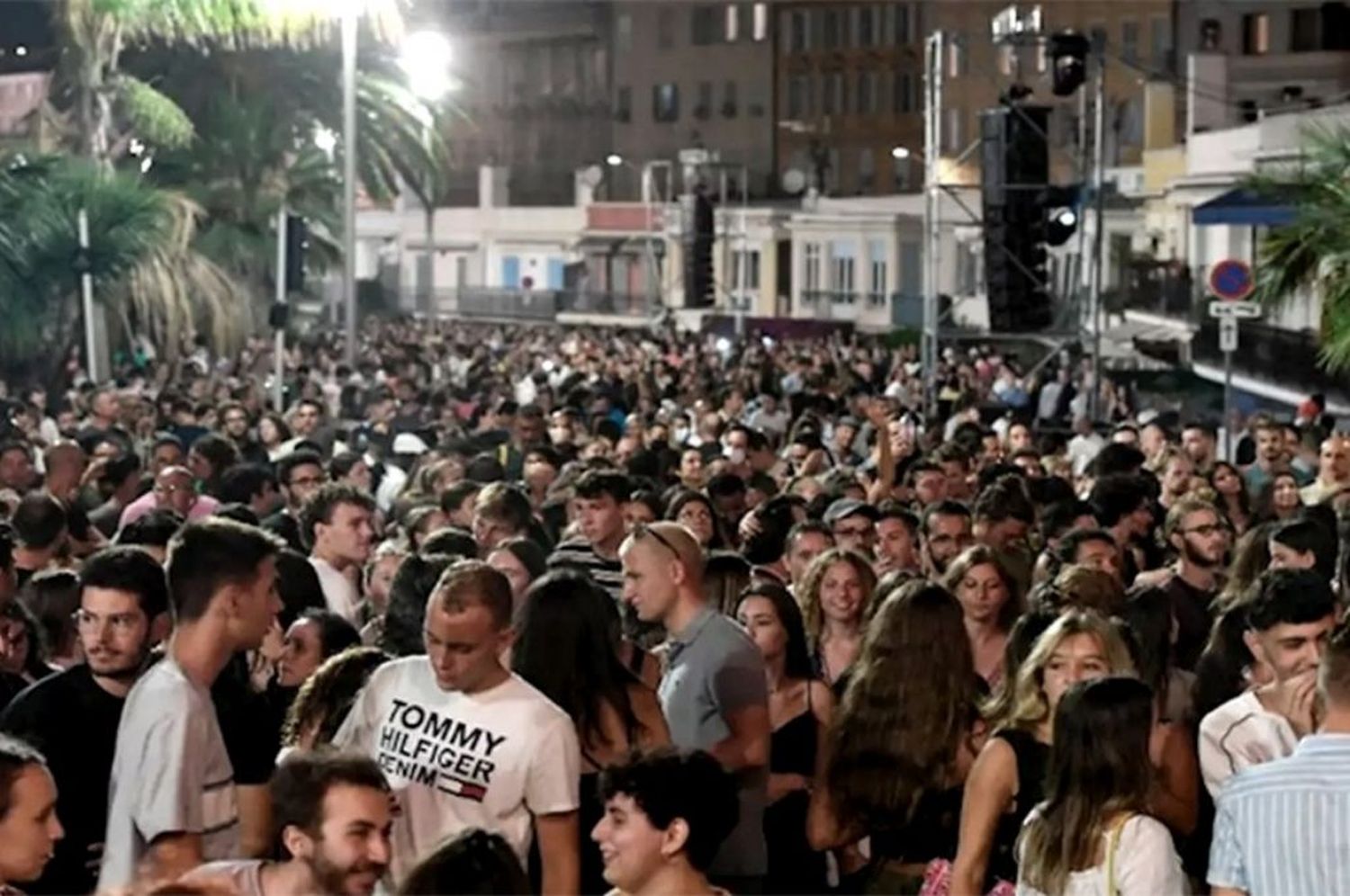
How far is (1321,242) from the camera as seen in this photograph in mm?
20219

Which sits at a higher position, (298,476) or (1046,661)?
(298,476)

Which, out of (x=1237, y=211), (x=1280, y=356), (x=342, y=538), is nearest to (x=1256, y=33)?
(x=1237, y=211)

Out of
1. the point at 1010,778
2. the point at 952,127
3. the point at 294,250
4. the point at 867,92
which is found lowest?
the point at 1010,778

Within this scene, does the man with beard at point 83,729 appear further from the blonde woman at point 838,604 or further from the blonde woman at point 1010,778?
the blonde woman at point 838,604

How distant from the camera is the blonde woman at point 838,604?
10609mm

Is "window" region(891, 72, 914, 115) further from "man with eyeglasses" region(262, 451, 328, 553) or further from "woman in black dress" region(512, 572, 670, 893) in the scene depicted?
"woman in black dress" region(512, 572, 670, 893)

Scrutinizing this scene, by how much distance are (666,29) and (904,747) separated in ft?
339

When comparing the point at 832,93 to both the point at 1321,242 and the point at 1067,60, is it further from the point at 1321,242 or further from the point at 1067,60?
the point at 1321,242

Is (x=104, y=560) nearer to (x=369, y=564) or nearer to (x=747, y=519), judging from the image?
(x=369, y=564)

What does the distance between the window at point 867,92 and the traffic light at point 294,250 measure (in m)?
70.2

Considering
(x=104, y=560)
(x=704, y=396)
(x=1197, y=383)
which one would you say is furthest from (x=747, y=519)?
(x=1197, y=383)

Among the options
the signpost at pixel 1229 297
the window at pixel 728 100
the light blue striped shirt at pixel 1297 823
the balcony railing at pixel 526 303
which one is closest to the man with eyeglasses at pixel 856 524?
the light blue striped shirt at pixel 1297 823

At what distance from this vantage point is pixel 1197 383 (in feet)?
143

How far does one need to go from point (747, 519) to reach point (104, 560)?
5798 mm
